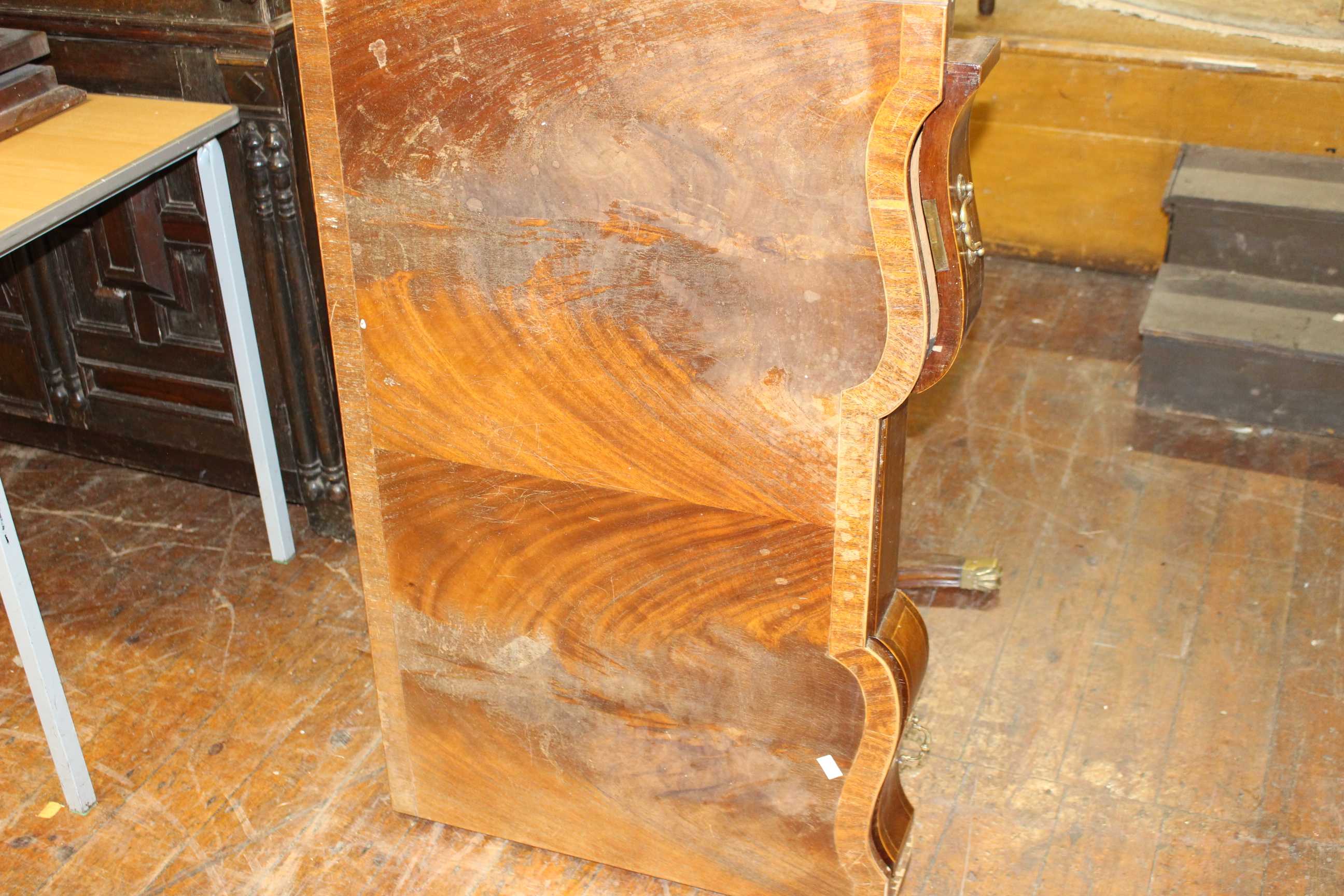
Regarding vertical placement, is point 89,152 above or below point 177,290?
above

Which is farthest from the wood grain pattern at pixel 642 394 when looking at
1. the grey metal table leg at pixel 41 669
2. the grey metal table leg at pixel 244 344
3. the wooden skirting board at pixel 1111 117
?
the wooden skirting board at pixel 1111 117

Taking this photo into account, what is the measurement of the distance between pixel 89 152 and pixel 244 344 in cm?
42

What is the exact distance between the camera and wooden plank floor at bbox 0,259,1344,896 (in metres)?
1.87

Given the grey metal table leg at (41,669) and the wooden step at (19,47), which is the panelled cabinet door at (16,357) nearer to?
the wooden step at (19,47)

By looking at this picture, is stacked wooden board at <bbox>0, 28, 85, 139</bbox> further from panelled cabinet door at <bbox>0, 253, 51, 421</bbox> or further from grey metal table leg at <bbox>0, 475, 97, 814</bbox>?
grey metal table leg at <bbox>0, 475, 97, 814</bbox>

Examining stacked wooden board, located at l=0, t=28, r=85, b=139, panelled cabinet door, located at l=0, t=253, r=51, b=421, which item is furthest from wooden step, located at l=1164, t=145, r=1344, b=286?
panelled cabinet door, located at l=0, t=253, r=51, b=421

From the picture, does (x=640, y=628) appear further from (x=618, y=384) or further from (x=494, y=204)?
(x=494, y=204)

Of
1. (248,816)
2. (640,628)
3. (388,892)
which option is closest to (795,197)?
(640,628)

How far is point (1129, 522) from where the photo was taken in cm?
257

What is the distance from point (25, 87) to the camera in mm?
2076

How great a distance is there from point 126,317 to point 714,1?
162 cm

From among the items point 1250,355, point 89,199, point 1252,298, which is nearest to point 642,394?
point 89,199

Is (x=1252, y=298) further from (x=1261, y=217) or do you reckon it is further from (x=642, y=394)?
(x=642, y=394)

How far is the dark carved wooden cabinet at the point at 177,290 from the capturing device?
2.12m
